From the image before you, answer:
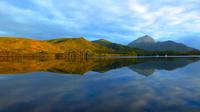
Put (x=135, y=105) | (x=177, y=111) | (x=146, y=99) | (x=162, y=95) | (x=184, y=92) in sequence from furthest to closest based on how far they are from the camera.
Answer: (x=184, y=92)
(x=162, y=95)
(x=146, y=99)
(x=135, y=105)
(x=177, y=111)

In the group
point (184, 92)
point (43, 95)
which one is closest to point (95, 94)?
point (43, 95)

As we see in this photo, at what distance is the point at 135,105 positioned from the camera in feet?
81.0

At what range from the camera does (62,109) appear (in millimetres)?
23000

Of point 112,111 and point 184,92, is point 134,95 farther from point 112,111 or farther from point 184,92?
point 112,111

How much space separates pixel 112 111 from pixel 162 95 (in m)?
10.1

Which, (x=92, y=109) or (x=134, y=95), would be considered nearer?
(x=92, y=109)

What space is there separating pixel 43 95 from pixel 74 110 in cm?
963

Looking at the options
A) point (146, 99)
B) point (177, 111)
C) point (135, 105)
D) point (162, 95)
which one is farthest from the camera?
point (162, 95)

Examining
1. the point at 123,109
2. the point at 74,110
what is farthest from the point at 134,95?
the point at 74,110

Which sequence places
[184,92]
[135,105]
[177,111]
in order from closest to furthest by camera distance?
[177,111]
[135,105]
[184,92]

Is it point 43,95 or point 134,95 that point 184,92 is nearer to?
point 134,95

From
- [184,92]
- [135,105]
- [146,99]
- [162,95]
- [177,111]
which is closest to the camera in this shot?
[177,111]

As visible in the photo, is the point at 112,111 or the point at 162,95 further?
the point at 162,95

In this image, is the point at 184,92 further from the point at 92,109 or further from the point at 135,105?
the point at 92,109
